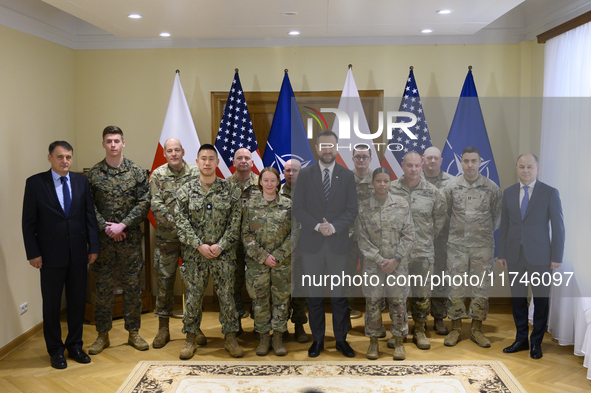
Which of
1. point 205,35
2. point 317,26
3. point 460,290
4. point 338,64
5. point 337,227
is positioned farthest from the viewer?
point 338,64

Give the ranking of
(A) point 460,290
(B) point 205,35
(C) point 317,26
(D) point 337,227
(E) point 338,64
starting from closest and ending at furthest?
1. (D) point 337,227
2. (A) point 460,290
3. (C) point 317,26
4. (B) point 205,35
5. (E) point 338,64

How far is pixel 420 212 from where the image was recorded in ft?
12.3

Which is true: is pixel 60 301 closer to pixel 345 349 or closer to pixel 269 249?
pixel 269 249

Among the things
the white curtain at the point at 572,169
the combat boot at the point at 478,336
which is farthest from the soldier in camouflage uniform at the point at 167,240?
the white curtain at the point at 572,169

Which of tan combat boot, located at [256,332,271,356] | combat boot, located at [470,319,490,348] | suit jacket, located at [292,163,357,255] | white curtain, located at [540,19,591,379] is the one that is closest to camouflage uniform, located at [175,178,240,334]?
tan combat boot, located at [256,332,271,356]

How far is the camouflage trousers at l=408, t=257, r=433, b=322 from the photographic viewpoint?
3.77m

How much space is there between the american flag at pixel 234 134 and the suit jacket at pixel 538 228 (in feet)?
7.82

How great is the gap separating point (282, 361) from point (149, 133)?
2827 mm

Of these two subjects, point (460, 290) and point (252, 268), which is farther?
point (460, 290)

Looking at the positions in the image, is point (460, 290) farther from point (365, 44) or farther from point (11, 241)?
point (11, 241)

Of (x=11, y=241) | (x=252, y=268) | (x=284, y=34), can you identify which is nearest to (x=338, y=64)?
(x=284, y=34)

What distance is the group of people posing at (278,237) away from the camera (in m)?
3.43

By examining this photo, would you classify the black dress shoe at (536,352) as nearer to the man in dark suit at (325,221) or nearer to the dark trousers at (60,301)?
the man in dark suit at (325,221)

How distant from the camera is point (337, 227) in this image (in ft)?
11.2
